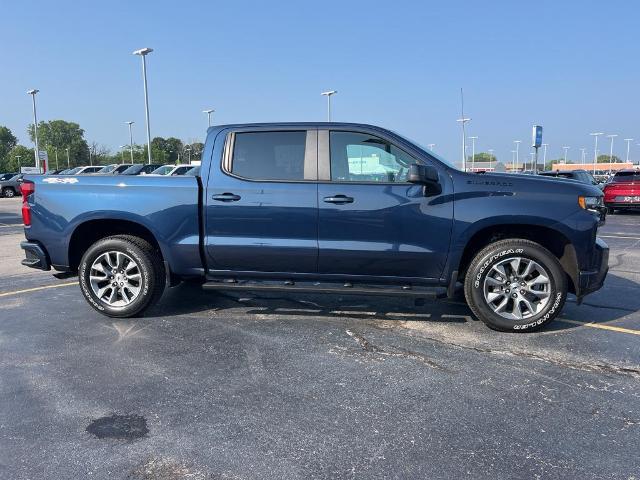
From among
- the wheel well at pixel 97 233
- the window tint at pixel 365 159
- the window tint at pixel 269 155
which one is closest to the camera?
the window tint at pixel 365 159

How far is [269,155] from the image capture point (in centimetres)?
507

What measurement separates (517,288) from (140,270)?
3.64 m

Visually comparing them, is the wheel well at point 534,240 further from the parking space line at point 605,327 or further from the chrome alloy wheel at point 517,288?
the parking space line at point 605,327

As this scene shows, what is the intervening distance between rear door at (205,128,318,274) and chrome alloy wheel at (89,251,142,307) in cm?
88

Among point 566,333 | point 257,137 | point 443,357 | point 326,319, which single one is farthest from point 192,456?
point 566,333

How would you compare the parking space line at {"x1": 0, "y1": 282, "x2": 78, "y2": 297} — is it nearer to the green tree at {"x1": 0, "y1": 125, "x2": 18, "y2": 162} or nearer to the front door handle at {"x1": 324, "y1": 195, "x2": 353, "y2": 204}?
the front door handle at {"x1": 324, "y1": 195, "x2": 353, "y2": 204}

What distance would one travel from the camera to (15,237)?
42.3 feet

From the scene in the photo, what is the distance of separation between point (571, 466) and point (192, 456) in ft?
6.56

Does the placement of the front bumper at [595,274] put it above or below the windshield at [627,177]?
below

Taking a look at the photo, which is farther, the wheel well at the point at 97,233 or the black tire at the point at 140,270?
the wheel well at the point at 97,233

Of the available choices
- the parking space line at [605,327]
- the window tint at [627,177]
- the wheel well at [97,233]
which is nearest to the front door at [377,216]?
the parking space line at [605,327]

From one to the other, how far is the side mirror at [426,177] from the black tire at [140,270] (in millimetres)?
2673

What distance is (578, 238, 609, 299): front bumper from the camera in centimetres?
470

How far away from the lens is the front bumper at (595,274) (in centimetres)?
470
